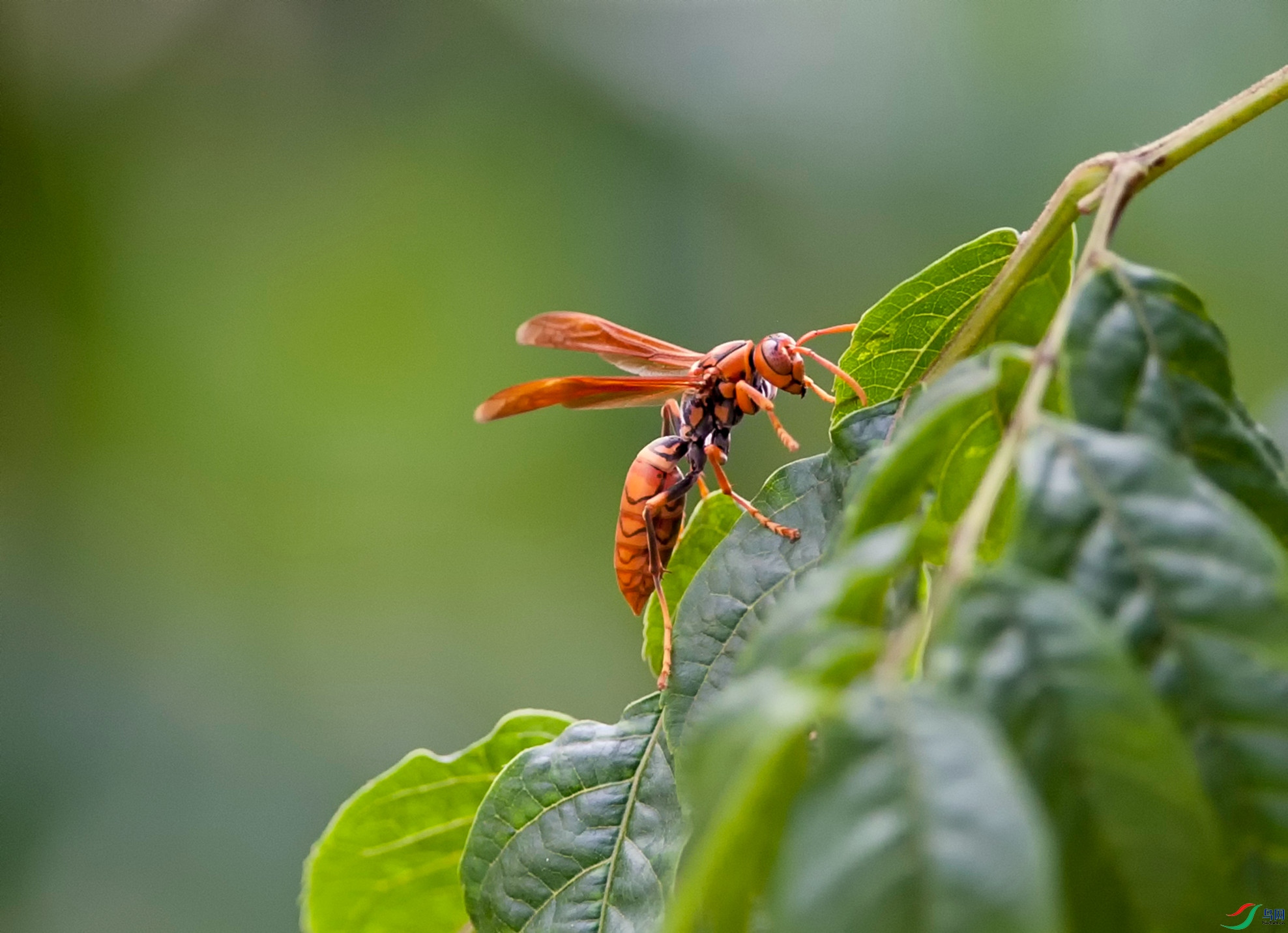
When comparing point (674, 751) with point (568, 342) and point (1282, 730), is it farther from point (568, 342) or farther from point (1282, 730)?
point (568, 342)

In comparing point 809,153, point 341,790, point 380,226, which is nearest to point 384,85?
point 380,226

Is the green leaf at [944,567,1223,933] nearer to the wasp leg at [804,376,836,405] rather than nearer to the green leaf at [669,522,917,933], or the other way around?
the green leaf at [669,522,917,933]

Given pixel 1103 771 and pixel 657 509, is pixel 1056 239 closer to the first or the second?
pixel 1103 771

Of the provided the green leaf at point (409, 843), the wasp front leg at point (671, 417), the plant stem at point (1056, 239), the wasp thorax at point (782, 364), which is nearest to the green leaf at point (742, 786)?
the plant stem at point (1056, 239)

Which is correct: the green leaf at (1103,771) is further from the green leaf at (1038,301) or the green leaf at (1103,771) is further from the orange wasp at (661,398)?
the orange wasp at (661,398)

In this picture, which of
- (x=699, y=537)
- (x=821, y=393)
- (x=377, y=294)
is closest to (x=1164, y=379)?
(x=699, y=537)

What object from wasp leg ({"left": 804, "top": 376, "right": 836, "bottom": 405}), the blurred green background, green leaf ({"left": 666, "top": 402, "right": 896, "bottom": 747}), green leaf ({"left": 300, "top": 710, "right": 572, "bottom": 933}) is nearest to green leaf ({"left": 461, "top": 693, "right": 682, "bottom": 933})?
green leaf ({"left": 666, "top": 402, "right": 896, "bottom": 747})
